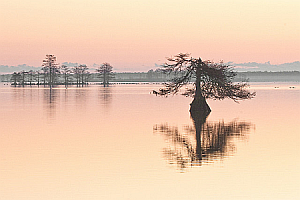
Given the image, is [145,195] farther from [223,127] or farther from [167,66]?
[167,66]

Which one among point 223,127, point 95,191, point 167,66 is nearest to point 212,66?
point 167,66

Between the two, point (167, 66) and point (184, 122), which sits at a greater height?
point (167, 66)

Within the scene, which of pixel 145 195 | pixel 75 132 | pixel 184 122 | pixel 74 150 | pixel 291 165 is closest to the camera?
pixel 145 195

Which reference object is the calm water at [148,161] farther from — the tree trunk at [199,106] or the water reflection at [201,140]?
the tree trunk at [199,106]

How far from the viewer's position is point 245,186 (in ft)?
52.7

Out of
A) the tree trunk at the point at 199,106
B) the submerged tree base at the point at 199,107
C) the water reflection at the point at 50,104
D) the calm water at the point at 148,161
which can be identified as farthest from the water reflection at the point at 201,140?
the water reflection at the point at 50,104

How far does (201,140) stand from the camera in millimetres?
27609

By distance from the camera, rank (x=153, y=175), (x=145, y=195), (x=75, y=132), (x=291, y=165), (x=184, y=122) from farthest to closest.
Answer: (x=184, y=122), (x=75, y=132), (x=291, y=165), (x=153, y=175), (x=145, y=195)

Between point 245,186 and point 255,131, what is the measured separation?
659 inches

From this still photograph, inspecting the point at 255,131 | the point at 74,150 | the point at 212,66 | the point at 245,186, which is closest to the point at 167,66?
the point at 212,66

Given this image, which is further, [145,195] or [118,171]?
[118,171]

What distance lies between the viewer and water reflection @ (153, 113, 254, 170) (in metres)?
21.4

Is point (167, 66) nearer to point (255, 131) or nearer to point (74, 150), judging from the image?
point (255, 131)

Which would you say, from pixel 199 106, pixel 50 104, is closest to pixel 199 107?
pixel 199 106
